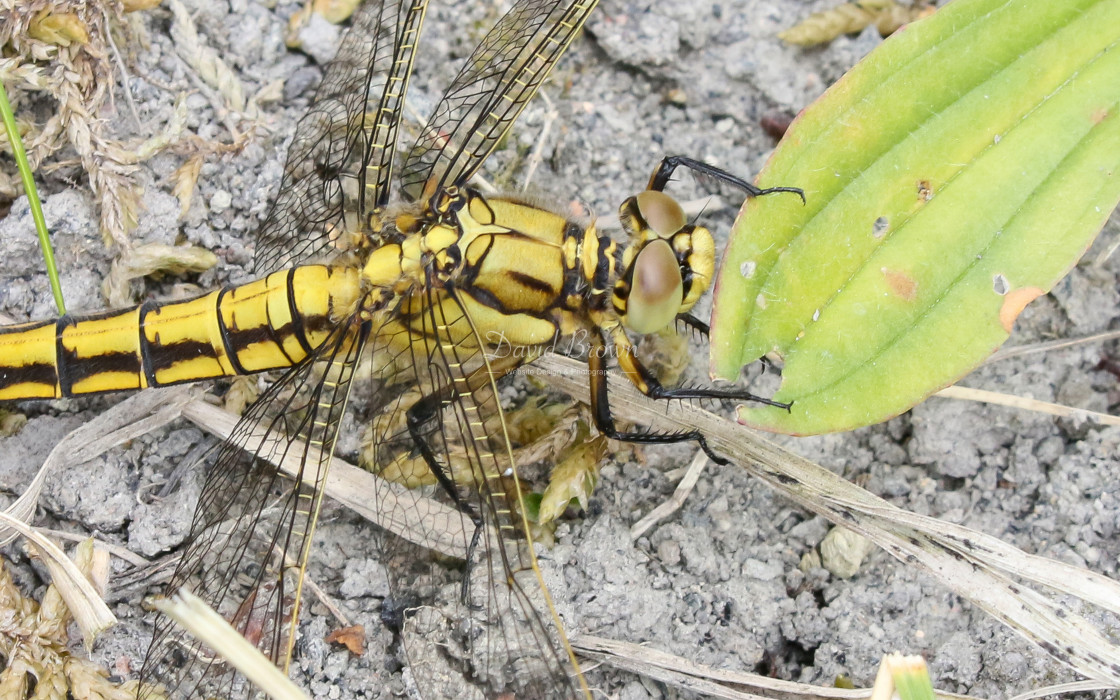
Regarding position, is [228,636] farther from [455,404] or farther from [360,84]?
Answer: [360,84]

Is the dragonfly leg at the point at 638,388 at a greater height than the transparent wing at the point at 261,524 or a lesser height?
greater

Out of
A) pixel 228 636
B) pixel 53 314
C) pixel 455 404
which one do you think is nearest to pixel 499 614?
pixel 455 404

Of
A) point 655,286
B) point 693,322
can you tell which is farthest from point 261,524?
point 693,322

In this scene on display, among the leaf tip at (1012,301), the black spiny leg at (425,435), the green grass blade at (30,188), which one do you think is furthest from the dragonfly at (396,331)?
the leaf tip at (1012,301)

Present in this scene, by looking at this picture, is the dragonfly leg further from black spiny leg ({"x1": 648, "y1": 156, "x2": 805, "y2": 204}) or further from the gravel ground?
black spiny leg ({"x1": 648, "y1": 156, "x2": 805, "y2": 204})

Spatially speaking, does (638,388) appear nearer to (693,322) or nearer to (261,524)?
(693,322)

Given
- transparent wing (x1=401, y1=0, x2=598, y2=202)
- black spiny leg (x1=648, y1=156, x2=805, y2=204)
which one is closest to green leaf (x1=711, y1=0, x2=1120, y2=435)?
black spiny leg (x1=648, y1=156, x2=805, y2=204)

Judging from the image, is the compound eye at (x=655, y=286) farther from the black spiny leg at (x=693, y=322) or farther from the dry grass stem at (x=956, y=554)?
the dry grass stem at (x=956, y=554)
